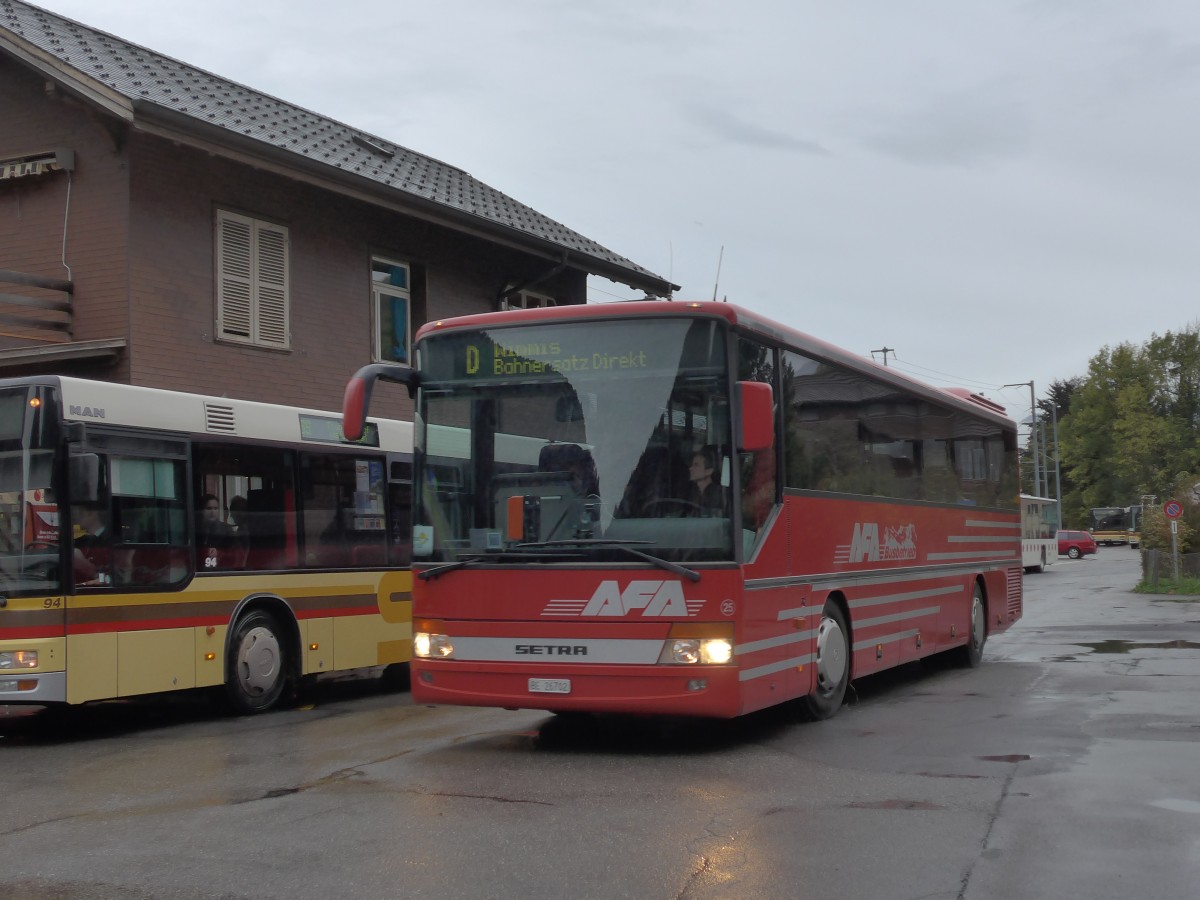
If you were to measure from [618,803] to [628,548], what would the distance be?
1948mm

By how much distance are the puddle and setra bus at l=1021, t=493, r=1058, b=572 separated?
31.3 metres

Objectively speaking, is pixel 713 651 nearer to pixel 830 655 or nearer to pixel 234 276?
pixel 830 655

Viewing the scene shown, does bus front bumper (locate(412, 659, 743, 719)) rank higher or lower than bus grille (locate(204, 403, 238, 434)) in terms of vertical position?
lower

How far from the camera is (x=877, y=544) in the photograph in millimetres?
12430

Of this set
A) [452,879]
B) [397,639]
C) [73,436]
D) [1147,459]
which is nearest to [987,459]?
[397,639]

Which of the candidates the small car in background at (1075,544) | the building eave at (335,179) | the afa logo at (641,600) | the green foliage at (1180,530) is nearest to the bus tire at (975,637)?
the building eave at (335,179)

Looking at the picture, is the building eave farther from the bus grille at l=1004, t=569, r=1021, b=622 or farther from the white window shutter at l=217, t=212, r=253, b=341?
the bus grille at l=1004, t=569, r=1021, b=622

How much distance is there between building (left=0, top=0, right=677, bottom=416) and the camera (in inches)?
655

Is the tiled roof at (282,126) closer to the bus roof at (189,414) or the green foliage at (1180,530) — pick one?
the bus roof at (189,414)

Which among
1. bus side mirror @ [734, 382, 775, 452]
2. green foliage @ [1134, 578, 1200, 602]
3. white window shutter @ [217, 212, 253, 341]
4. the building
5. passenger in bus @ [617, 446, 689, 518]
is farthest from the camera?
green foliage @ [1134, 578, 1200, 602]

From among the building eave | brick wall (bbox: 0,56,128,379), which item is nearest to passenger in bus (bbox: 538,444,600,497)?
the building eave

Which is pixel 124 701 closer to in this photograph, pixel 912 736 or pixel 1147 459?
pixel 912 736

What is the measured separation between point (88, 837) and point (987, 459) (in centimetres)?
1215

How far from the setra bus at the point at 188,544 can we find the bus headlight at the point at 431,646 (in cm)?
289
